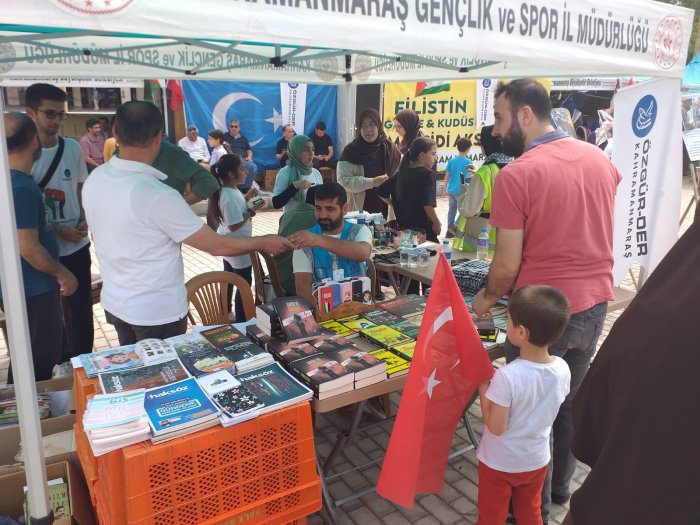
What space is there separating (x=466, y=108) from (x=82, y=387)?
1112 centimetres

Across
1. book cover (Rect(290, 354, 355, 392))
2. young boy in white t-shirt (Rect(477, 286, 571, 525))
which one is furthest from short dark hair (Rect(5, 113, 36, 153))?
young boy in white t-shirt (Rect(477, 286, 571, 525))

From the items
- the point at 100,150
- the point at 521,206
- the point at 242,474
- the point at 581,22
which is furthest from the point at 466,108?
the point at 242,474

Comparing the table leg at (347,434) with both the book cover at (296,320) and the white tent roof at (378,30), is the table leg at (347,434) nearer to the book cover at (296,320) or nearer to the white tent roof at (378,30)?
the book cover at (296,320)

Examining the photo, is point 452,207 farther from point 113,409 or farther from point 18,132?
point 113,409

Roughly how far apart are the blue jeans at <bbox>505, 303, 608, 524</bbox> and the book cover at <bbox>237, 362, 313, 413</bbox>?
39.8 inches

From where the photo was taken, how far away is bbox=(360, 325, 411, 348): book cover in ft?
8.45

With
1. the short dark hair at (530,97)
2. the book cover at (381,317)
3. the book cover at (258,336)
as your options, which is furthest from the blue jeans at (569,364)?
the book cover at (258,336)

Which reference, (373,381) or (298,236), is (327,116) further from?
(373,381)

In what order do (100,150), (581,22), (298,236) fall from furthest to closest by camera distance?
(100,150), (298,236), (581,22)

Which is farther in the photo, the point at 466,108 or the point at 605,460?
the point at 466,108

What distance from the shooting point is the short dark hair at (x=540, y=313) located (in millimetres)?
1970

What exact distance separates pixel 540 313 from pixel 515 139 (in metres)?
0.87

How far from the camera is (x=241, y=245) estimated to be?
266 centimetres

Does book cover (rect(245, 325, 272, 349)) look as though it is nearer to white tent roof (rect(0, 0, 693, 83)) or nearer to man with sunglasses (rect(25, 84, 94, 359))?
white tent roof (rect(0, 0, 693, 83))
